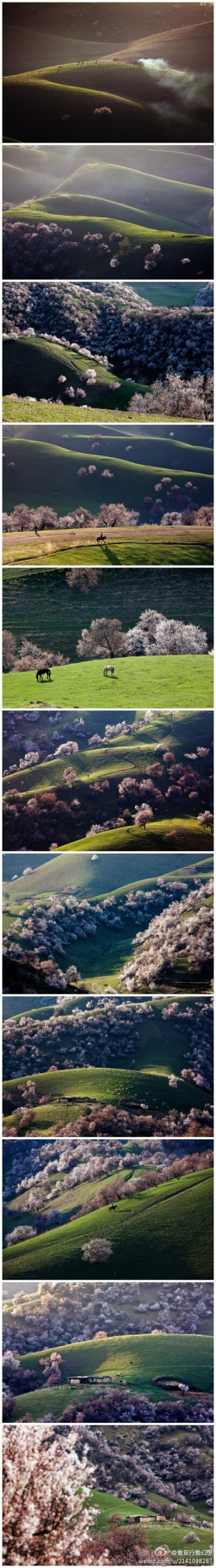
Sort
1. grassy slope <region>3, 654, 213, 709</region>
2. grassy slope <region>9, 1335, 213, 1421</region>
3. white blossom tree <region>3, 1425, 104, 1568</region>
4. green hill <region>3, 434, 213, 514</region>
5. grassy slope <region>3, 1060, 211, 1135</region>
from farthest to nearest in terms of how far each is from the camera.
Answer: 1. green hill <region>3, 434, 213, 514</region>
2. grassy slope <region>3, 654, 213, 709</region>
3. grassy slope <region>3, 1060, 211, 1135</region>
4. grassy slope <region>9, 1335, 213, 1421</region>
5. white blossom tree <region>3, 1425, 104, 1568</region>

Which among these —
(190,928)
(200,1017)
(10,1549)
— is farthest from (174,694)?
(10,1549)

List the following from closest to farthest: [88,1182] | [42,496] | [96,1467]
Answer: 1. [96,1467]
2. [88,1182]
3. [42,496]

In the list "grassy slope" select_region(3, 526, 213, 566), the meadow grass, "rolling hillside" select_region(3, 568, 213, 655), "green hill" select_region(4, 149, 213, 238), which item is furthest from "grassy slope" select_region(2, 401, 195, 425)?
A: the meadow grass

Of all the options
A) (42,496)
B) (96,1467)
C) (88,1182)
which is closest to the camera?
(96,1467)

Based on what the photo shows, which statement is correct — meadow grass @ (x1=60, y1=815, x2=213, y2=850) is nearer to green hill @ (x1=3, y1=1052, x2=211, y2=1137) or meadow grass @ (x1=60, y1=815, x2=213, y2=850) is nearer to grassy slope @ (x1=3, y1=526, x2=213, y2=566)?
green hill @ (x1=3, y1=1052, x2=211, y2=1137)

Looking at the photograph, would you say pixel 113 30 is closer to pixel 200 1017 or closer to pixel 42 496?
pixel 42 496

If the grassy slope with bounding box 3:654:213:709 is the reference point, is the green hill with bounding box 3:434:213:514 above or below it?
above
